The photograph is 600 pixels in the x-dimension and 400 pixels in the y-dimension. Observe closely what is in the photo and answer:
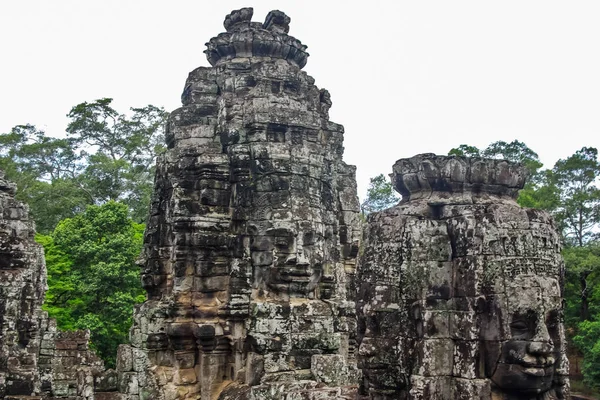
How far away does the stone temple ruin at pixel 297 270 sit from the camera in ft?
17.4

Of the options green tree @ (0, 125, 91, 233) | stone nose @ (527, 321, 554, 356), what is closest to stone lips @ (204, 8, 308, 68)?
stone nose @ (527, 321, 554, 356)

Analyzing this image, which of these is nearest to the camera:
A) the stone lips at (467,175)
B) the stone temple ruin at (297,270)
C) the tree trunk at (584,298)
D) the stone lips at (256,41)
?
the stone temple ruin at (297,270)

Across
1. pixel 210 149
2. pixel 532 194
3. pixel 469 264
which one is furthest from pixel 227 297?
pixel 532 194

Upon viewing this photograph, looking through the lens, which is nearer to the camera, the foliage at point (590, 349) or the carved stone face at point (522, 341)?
the carved stone face at point (522, 341)

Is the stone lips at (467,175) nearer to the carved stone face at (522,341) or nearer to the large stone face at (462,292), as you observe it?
the large stone face at (462,292)

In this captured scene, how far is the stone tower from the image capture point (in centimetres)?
960

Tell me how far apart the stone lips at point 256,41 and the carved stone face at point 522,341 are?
294 inches

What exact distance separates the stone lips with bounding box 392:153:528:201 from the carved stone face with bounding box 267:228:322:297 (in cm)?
398

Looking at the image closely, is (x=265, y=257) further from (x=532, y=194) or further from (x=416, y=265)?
(x=532, y=194)

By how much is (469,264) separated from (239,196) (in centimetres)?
548

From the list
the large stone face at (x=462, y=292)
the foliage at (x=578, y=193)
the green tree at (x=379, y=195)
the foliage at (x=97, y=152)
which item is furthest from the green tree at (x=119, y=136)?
the large stone face at (x=462, y=292)

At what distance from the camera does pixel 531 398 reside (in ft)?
17.2

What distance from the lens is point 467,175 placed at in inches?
226

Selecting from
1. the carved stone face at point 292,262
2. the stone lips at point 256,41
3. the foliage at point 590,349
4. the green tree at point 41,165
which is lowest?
the foliage at point 590,349
